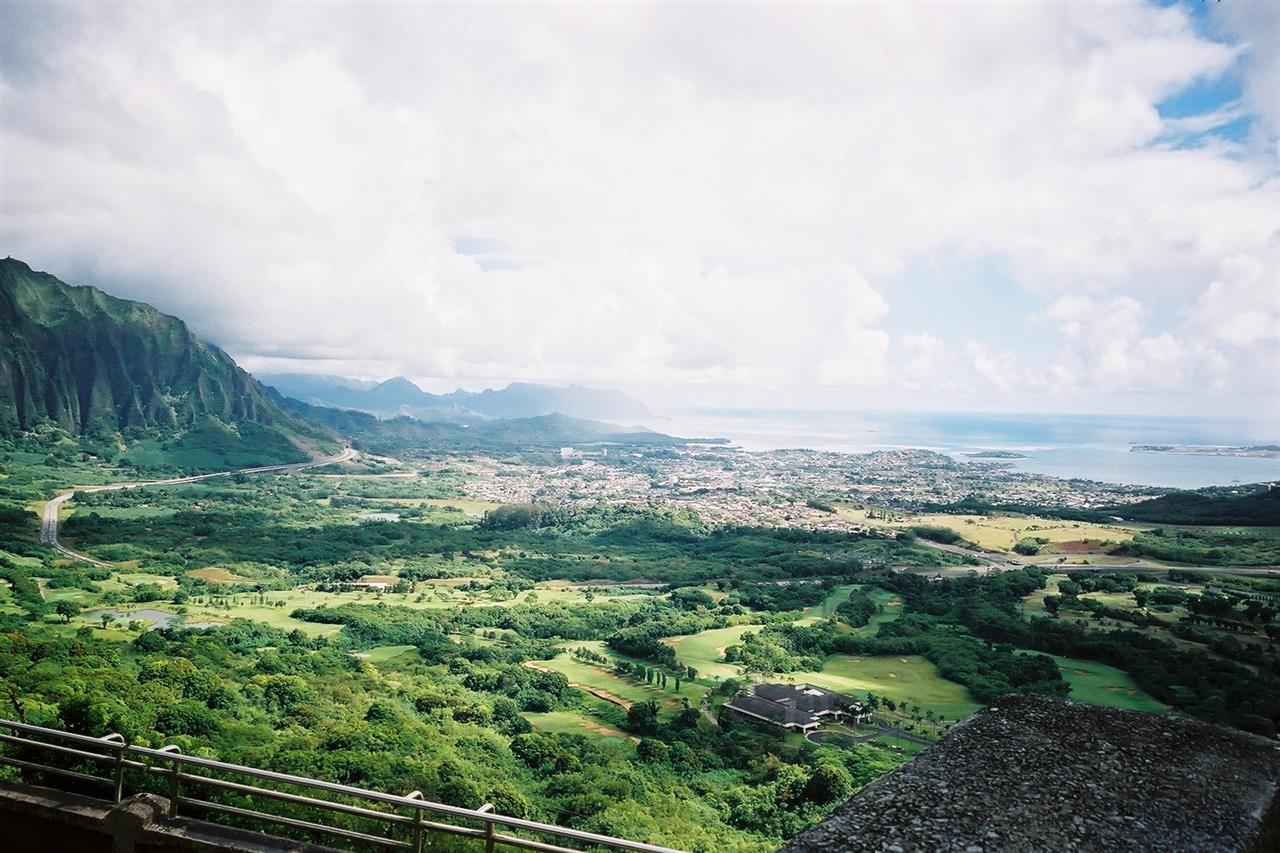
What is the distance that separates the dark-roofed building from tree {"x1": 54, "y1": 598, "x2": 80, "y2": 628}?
26189 millimetres

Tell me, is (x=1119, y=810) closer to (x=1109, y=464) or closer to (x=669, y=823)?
(x=669, y=823)

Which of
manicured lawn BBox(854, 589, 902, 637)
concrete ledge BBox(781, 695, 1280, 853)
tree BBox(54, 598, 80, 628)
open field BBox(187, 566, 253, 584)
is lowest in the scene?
open field BBox(187, 566, 253, 584)

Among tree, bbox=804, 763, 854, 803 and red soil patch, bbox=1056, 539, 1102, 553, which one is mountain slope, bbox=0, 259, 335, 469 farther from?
tree, bbox=804, 763, 854, 803

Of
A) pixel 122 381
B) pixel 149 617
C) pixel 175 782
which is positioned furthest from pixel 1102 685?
pixel 122 381

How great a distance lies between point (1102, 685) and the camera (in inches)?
1001

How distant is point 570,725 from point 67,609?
22.5m

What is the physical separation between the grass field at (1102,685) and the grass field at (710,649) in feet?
38.9

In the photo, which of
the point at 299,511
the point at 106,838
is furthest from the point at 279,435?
the point at 106,838

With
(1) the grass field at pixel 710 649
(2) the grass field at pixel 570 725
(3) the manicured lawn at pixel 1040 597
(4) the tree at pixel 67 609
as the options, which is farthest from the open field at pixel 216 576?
(3) the manicured lawn at pixel 1040 597

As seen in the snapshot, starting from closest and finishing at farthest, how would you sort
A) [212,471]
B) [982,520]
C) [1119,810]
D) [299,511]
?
[1119,810] → [982,520] → [299,511] → [212,471]

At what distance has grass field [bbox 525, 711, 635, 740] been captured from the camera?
68.9 ft

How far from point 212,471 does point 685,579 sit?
7000 cm

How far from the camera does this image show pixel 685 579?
45.7 meters

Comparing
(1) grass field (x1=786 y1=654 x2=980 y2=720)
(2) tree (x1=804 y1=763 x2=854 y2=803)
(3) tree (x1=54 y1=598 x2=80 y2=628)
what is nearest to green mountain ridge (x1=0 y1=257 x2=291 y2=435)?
(3) tree (x1=54 y1=598 x2=80 y2=628)
